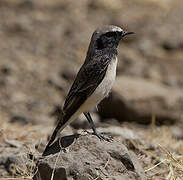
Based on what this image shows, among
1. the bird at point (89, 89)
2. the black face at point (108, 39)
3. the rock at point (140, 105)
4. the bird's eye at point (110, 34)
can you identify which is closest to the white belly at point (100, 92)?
the bird at point (89, 89)

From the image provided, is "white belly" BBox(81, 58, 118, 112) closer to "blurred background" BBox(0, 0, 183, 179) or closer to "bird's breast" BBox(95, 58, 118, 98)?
"bird's breast" BBox(95, 58, 118, 98)

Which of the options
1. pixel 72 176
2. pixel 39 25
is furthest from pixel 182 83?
pixel 72 176

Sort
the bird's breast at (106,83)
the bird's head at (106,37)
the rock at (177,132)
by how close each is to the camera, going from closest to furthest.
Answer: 1. the bird's breast at (106,83)
2. the bird's head at (106,37)
3. the rock at (177,132)

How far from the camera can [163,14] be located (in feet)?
55.3

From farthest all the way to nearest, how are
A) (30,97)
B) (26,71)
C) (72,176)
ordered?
1. (26,71)
2. (30,97)
3. (72,176)

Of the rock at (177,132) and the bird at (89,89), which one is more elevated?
the bird at (89,89)

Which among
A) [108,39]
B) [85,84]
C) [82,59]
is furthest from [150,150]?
[82,59]

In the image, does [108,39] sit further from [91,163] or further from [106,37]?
[91,163]

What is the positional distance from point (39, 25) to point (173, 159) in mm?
9906

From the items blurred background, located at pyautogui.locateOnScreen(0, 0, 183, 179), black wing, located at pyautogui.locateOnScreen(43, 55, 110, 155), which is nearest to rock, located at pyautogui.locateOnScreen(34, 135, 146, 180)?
black wing, located at pyautogui.locateOnScreen(43, 55, 110, 155)

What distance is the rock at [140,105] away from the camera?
11.2 metres

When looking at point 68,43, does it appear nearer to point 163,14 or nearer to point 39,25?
point 39,25

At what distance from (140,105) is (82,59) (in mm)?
3306

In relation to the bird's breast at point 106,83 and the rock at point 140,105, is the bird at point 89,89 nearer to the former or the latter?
the bird's breast at point 106,83
